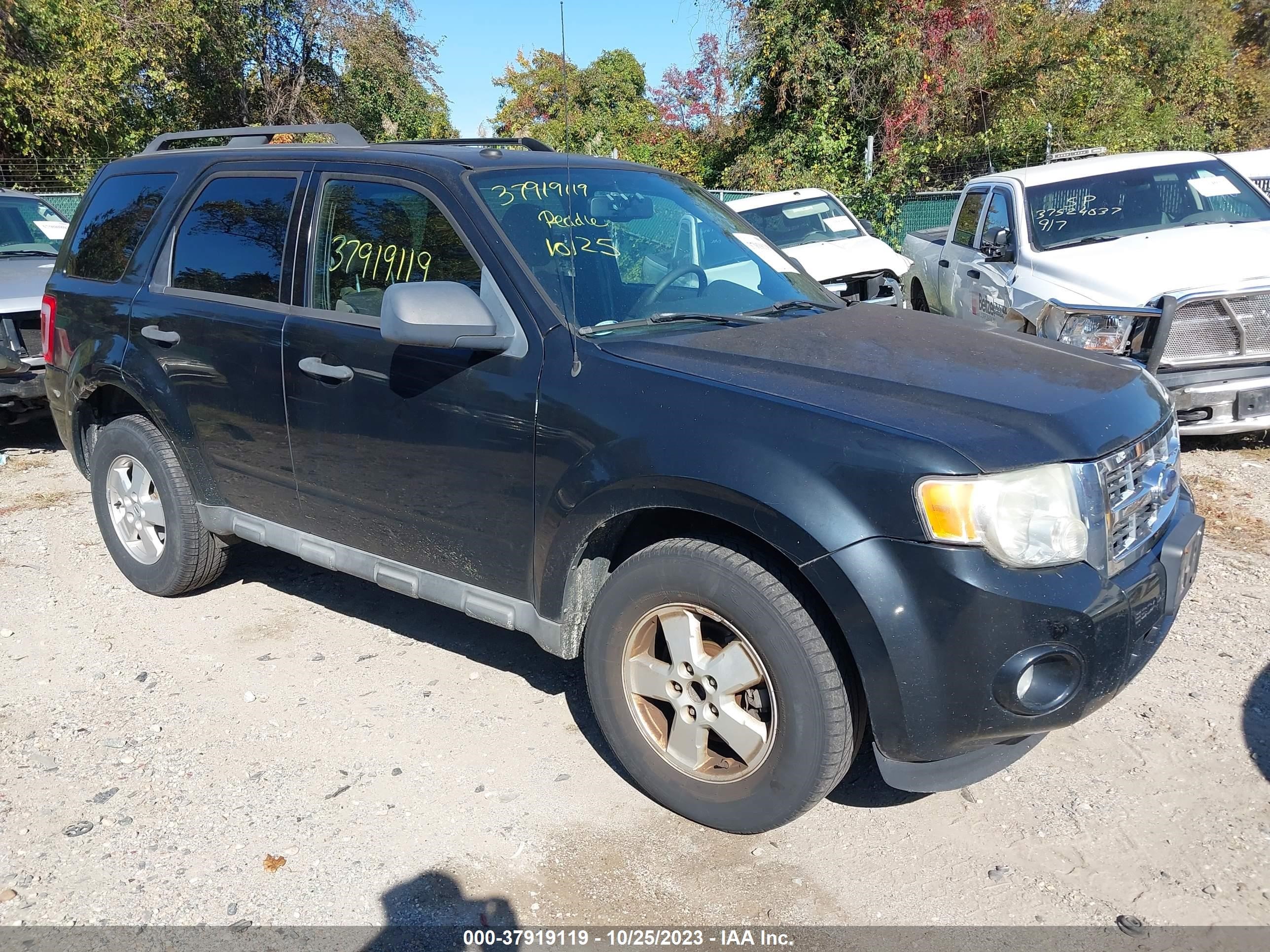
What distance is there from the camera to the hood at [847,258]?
966cm

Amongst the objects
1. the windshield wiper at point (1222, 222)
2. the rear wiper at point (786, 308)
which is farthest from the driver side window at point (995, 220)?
the rear wiper at point (786, 308)

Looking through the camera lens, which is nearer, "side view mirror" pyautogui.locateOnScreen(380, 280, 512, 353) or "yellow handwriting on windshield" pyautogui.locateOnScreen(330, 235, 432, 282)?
"side view mirror" pyautogui.locateOnScreen(380, 280, 512, 353)

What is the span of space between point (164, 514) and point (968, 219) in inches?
278

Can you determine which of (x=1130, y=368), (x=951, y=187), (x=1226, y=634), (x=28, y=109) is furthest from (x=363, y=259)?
(x=28, y=109)

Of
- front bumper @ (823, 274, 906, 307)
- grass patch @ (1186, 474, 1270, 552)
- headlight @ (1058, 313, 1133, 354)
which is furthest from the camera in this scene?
front bumper @ (823, 274, 906, 307)

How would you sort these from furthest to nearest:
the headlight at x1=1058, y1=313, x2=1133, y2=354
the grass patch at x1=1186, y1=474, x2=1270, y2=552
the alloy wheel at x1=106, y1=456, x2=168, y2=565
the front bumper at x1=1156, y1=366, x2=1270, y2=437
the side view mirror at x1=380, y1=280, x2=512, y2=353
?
the headlight at x1=1058, y1=313, x2=1133, y2=354
the front bumper at x1=1156, y1=366, x2=1270, y2=437
the grass patch at x1=1186, y1=474, x2=1270, y2=552
the alloy wheel at x1=106, y1=456, x2=168, y2=565
the side view mirror at x1=380, y1=280, x2=512, y2=353

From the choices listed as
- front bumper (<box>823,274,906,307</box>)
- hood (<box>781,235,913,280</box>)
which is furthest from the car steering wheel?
hood (<box>781,235,913,280</box>)

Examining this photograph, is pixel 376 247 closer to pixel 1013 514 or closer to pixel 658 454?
pixel 658 454

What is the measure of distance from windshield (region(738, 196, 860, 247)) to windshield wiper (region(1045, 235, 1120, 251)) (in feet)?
12.0

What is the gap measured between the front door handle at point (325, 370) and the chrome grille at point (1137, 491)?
2447 millimetres

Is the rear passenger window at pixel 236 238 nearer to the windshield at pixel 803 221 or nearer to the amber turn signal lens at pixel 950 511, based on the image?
the amber turn signal lens at pixel 950 511

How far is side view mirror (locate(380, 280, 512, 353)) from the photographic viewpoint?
3.05 m

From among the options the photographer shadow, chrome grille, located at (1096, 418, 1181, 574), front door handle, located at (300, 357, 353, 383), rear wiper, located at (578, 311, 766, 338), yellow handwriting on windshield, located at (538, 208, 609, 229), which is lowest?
the photographer shadow

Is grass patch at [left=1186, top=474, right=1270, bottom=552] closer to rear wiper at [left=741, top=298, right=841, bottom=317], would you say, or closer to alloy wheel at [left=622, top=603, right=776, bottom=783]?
rear wiper at [left=741, top=298, right=841, bottom=317]
